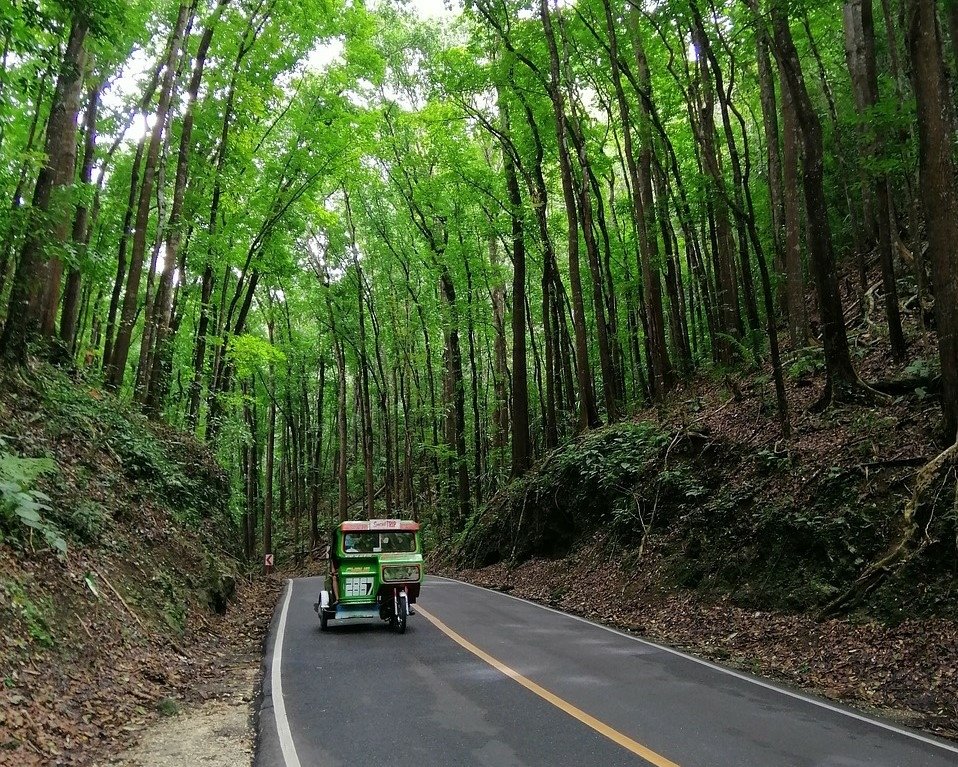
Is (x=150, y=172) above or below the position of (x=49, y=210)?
above

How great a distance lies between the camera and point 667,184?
1905cm

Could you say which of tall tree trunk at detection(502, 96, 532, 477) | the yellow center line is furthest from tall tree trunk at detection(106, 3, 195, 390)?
tall tree trunk at detection(502, 96, 532, 477)

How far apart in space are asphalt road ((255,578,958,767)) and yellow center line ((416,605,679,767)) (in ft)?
0.05

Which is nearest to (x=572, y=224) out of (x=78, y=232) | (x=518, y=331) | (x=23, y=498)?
(x=518, y=331)

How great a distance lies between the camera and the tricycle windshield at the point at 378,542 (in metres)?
12.1

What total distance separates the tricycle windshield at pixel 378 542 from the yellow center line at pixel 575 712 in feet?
7.78

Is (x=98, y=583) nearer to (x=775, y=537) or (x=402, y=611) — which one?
(x=402, y=611)

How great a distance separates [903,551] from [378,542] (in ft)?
27.7

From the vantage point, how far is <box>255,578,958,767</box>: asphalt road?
5320 mm

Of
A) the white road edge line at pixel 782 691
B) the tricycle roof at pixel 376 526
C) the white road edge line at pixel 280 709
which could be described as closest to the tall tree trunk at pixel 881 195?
the white road edge line at pixel 782 691

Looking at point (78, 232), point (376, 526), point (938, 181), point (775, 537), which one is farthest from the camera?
point (78, 232)

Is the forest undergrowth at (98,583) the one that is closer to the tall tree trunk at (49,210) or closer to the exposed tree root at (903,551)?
the tall tree trunk at (49,210)

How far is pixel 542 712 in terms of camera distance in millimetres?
6449

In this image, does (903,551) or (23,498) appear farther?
(903,551)
